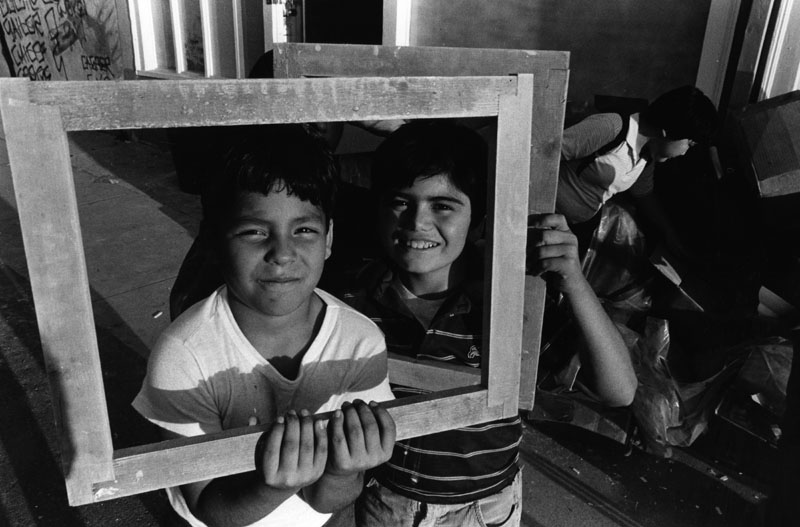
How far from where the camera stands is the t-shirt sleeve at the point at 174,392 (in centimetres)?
110

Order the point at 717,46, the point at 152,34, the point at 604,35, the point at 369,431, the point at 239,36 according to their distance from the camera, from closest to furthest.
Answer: the point at 369,431 < the point at 717,46 < the point at 604,35 < the point at 239,36 < the point at 152,34

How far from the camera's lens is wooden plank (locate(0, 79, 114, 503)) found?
2.89 ft

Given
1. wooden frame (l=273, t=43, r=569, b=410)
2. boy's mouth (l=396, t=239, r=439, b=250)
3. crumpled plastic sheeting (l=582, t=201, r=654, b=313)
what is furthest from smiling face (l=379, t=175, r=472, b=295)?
crumpled plastic sheeting (l=582, t=201, r=654, b=313)

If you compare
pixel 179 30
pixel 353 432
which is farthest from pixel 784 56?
pixel 179 30

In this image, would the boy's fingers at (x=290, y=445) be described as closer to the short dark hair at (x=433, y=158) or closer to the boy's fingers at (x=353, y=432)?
the boy's fingers at (x=353, y=432)

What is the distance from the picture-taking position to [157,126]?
3.07 feet

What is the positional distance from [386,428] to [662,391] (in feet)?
6.25

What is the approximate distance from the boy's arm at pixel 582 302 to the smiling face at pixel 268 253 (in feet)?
1.42

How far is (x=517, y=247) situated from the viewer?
1.17m

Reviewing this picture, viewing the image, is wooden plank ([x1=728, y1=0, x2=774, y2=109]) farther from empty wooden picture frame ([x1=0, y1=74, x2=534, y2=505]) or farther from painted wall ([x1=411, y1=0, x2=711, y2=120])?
empty wooden picture frame ([x1=0, y1=74, x2=534, y2=505])

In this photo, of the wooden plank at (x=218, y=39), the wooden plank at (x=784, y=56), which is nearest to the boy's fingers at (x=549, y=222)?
the wooden plank at (x=784, y=56)

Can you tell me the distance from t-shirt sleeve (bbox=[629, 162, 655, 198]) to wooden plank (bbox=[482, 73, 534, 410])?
74.1 inches

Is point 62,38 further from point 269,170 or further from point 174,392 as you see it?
point 174,392

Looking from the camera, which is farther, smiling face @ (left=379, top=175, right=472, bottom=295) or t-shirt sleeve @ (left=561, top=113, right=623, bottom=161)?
t-shirt sleeve @ (left=561, top=113, right=623, bottom=161)
